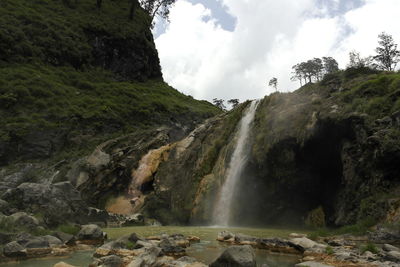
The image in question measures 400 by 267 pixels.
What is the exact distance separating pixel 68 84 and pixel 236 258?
58.3m

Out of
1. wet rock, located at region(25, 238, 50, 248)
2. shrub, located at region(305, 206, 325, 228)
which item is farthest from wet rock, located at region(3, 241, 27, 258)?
shrub, located at region(305, 206, 325, 228)

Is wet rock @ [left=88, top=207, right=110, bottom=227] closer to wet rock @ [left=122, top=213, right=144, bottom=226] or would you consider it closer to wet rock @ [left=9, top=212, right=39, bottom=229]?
wet rock @ [left=122, top=213, right=144, bottom=226]

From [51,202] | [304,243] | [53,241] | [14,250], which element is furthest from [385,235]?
[51,202]

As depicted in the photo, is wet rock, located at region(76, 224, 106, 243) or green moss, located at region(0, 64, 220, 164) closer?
wet rock, located at region(76, 224, 106, 243)

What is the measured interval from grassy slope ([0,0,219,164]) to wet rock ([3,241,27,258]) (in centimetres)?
3425

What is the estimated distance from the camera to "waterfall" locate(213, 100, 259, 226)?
3262 centimetres

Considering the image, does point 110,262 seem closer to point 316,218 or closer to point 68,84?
point 316,218

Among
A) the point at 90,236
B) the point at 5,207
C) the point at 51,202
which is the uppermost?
the point at 51,202

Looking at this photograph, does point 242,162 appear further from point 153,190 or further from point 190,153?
point 153,190

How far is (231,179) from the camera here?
3419 centimetres

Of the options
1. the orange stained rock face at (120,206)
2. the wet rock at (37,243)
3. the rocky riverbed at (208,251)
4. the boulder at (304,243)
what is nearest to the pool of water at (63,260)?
the rocky riverbed at (208,251)

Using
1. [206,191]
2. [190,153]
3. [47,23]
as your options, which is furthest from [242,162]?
[47,23]

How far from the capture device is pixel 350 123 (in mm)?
26797

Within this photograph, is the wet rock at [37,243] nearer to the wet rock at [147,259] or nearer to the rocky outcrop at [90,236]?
the rocky outcrop at [90,236]
